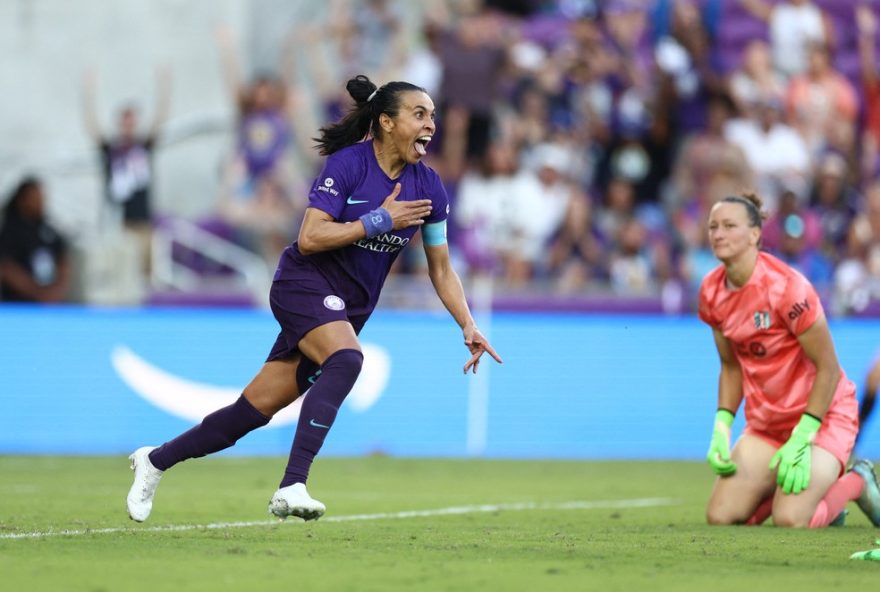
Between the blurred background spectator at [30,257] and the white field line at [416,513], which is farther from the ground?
the blurred background spectator at [30,257]

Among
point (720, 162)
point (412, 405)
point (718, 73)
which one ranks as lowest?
point (412, 405)

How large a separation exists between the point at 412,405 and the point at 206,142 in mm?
6100

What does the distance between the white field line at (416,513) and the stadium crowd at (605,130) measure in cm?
523

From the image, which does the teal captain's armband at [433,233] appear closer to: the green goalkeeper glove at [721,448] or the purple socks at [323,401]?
the purple socks at [323,401]

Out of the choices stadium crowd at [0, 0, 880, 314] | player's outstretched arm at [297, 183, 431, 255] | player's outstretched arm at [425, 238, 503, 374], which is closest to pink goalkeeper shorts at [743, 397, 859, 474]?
player's outstretched arm at [425, 238, 503, 374]

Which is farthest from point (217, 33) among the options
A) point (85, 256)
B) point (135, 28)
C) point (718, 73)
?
point (718, 73)

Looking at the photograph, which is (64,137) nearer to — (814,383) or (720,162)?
(720,162)

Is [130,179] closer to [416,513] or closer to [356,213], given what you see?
[416,513]

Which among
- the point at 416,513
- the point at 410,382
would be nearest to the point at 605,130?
the point at 410,382

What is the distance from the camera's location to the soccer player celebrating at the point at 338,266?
746 centimetres

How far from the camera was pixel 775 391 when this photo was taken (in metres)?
9.19

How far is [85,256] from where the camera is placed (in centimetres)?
1584

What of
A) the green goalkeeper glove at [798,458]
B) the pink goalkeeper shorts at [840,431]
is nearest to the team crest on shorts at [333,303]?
the green goalkeeper glove at [798,458]

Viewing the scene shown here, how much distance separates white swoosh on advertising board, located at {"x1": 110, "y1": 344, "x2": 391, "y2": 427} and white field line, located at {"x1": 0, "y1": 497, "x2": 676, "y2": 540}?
4468mm
